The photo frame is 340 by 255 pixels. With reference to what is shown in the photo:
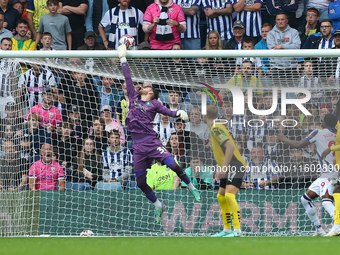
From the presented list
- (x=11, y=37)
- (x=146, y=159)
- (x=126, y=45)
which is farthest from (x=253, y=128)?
(x=11, y=37)

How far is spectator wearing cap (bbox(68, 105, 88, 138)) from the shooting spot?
770 cm

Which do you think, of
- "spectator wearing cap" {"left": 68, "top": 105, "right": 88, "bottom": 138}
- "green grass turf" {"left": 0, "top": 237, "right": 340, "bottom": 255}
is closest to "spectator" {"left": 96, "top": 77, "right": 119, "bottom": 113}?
"spectator wearing cap" {"left": 68, "top": 105, "right": 88, "bottom": 138}

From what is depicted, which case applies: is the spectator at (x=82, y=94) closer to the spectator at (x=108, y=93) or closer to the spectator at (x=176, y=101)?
the spectator at (x=108, y=93)

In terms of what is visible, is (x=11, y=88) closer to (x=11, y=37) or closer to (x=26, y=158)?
(x=26, y=158)

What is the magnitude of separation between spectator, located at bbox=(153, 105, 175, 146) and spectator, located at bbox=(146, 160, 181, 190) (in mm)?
436

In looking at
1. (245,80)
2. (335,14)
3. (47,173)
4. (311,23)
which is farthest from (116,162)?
(335,14)

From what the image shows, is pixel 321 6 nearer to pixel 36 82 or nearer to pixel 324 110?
pixel 324 110

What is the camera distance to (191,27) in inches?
393

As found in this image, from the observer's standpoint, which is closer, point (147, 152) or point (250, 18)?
point (147, 152)

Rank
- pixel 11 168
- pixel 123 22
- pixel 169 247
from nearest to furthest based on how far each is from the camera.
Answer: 1. pixel 169 247
2. pixel 11 168
3. pixel 123 22

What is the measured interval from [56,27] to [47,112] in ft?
9.54

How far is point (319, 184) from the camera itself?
714 cm

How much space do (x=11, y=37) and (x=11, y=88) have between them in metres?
3.07

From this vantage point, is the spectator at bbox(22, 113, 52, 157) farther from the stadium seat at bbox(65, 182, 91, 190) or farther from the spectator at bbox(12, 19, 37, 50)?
the spectator at bbox(12, 19, 37, 50)
